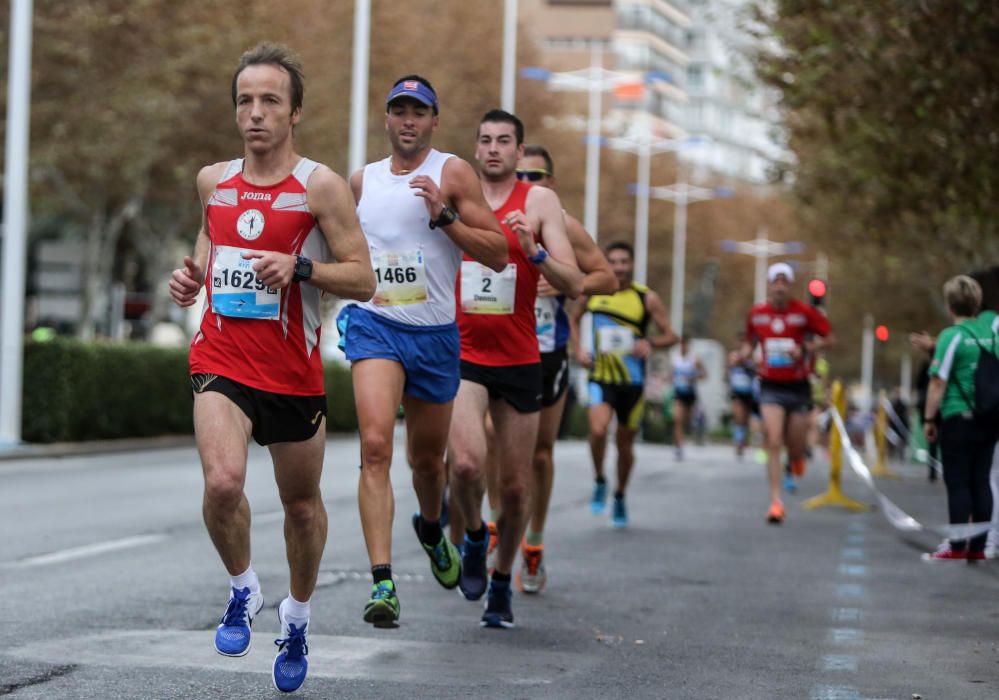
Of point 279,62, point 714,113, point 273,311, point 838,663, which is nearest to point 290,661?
point 273,311

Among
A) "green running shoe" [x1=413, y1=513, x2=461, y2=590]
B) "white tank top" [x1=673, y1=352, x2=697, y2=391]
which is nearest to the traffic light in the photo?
"green running shoe" [x1=413, y1=513, x2=461, y2=590]

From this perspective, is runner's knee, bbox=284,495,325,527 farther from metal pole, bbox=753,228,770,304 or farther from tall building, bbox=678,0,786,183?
tall building, bbox=678,0,786,183

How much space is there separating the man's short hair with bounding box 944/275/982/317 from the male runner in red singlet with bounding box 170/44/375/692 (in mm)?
6993

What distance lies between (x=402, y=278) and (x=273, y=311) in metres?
1.59

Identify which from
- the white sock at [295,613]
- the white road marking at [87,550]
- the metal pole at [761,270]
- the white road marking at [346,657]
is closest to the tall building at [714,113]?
→ the metal pole at [761,270]

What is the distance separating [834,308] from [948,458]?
5677 centimetres

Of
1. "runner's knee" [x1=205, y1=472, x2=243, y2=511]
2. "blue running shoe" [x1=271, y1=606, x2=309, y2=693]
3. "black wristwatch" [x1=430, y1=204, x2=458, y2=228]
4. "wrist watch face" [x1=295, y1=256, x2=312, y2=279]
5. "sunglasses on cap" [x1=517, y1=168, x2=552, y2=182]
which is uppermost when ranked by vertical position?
"sunglasses on cap" [x1=517, y1=168, x2=552, y2=182]

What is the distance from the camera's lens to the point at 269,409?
6.58 meters

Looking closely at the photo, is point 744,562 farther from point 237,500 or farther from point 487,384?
point 237,500

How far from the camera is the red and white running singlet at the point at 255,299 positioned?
21.6ft

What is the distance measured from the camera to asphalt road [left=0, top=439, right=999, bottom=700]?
23.2 ft

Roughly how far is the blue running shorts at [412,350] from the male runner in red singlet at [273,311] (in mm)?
1293

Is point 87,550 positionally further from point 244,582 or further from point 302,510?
point 244,582

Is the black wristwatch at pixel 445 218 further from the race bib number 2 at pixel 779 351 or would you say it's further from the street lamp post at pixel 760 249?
the street lamp post at pixel 760 249
